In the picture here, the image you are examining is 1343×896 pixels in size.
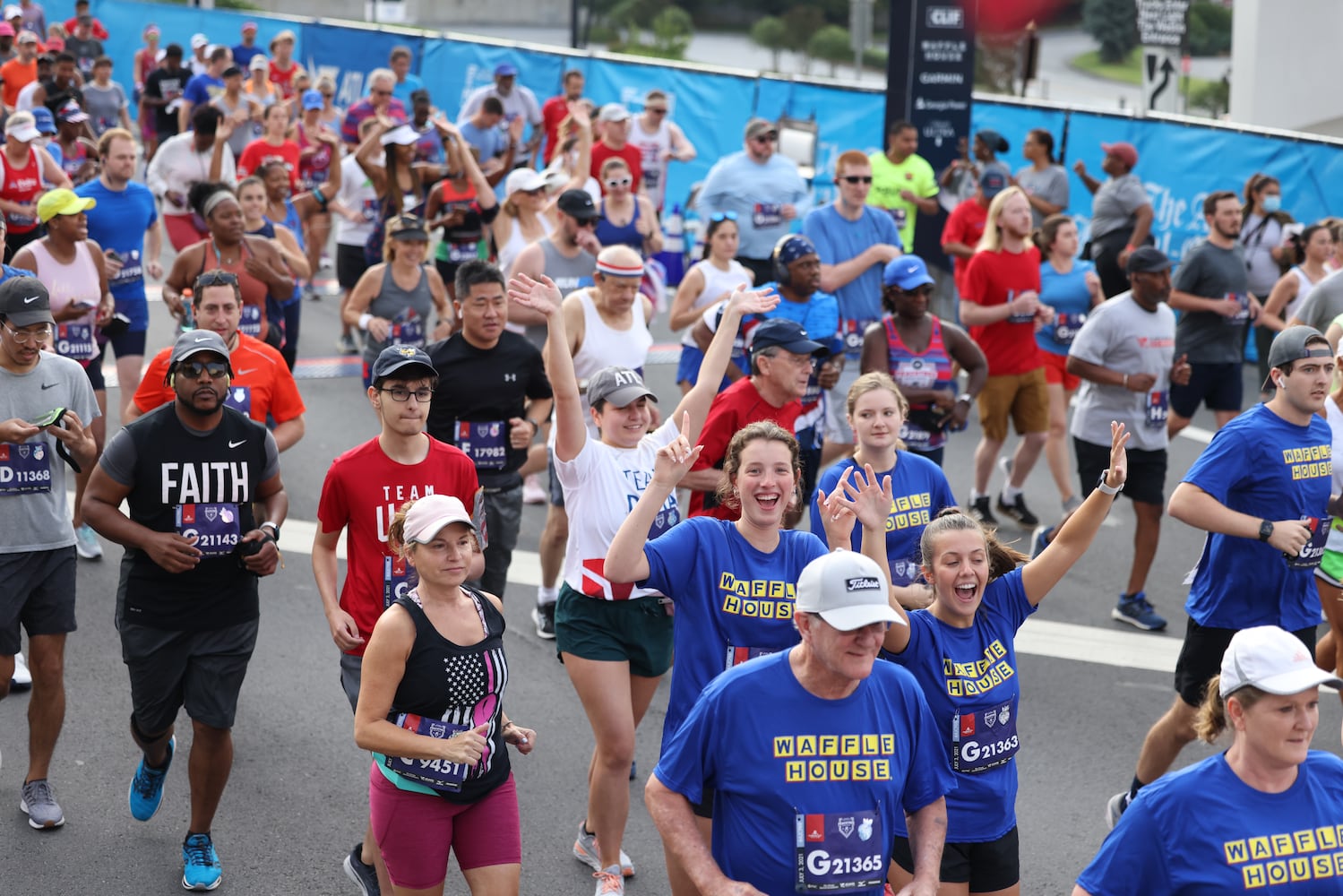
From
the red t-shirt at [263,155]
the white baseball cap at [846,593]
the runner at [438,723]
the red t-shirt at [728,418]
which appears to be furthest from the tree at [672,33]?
the white baseball cap at [846,593]

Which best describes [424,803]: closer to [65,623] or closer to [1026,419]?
[65,623]

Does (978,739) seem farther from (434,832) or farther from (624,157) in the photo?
(624,157)

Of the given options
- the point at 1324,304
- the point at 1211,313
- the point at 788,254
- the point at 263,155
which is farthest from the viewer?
the point at 263,155

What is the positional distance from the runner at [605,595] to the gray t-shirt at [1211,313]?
5.63 m

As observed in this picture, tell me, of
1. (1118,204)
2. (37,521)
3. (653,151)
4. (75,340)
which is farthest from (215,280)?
(653,151)

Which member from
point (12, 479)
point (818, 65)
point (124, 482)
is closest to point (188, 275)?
point (12, 479)

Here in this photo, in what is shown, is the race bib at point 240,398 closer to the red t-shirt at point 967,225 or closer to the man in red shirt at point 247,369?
the man in red shirt at point 247,369

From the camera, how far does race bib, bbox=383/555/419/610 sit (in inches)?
229

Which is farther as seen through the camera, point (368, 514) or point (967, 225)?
point (967, 225)

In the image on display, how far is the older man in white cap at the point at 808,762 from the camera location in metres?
3.90

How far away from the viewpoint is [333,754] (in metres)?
7.03

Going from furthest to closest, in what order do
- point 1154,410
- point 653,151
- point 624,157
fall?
point 653,151
point 624,157
point 1154,410

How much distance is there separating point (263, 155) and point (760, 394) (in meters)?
9.69

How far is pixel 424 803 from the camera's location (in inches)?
188
